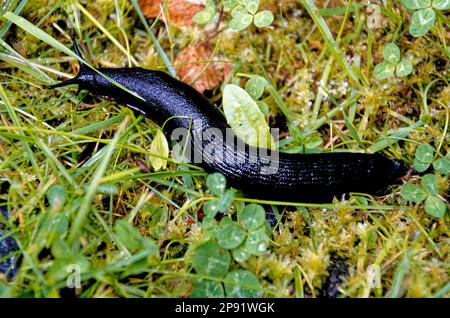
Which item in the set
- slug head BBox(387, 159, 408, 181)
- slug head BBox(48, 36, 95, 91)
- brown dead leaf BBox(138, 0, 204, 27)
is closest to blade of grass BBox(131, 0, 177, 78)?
brown dead leaf BBox(138, 0, 204, 27)

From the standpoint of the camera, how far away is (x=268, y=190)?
3.13 metres

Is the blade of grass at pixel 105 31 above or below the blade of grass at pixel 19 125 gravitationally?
above

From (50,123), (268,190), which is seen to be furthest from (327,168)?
(50,123)

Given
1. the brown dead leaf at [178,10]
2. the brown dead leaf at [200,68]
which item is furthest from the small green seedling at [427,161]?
the brown dead leaf at [178,10]

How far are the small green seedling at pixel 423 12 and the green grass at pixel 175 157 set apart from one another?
0.74 feet

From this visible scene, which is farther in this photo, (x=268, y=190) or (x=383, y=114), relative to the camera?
(x=383, y=114)

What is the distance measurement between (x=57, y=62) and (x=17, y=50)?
0.37m

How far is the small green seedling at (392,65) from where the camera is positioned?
3.40 meters

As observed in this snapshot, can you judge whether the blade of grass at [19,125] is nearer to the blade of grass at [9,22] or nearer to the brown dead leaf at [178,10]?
the blade of grass at [9,22]

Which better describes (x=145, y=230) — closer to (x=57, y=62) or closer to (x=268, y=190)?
(x=268, y=190)

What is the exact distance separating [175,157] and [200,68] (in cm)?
90

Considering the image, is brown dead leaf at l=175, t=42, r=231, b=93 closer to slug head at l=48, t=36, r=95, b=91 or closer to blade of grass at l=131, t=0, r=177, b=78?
blade of grass at l=131, t=0, r=177, b=78
